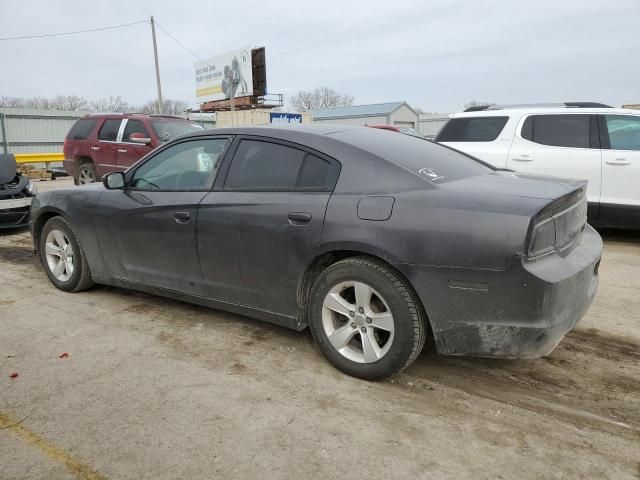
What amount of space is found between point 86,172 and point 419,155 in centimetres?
919

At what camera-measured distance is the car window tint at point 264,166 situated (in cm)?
342

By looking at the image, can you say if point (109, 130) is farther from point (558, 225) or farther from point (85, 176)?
point (558, 225)

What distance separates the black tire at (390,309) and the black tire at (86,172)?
886 cm

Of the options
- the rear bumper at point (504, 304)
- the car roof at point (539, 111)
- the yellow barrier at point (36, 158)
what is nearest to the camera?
the rear bumper at point (504, 304)

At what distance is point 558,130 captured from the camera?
6898 millimetres

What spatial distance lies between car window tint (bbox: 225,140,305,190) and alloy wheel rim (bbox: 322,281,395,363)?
80cm

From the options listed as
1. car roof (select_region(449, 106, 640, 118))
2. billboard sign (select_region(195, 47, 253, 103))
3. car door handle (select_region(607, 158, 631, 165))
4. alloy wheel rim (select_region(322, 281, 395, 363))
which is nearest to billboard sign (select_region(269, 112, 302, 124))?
billboard sign (select_region(195, 47, 253, 103))

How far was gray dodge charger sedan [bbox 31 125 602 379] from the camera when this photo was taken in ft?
8.74

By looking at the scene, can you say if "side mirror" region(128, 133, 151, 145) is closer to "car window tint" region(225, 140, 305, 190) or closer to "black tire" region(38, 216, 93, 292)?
"black tire" region(38, 216, 93, 292)

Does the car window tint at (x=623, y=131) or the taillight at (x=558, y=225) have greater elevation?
the car window tint at (x=623, y=131)

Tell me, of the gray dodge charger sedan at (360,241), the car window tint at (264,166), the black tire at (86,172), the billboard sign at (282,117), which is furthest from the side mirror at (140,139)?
the billboard sign at (282,117)

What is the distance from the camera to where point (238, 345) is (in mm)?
3652

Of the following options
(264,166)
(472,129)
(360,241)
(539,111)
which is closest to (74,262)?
(264,166)

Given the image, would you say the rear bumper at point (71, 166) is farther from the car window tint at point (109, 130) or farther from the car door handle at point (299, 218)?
the car door handle at point (299, 218)
